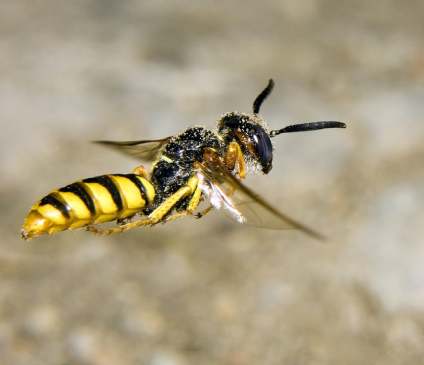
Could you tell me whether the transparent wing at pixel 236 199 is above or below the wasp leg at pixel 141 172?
below

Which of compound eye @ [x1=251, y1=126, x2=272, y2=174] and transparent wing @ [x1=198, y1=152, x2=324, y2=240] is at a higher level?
compound eye @ [x1=251, y1=126, x2=272, y2=174]

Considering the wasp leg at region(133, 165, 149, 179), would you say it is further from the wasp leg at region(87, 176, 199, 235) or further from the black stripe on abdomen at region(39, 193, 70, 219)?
the black stripe on abdomen at region(39, 193, 70, 219)

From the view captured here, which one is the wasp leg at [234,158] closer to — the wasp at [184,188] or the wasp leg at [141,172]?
the wasp at [184,188]

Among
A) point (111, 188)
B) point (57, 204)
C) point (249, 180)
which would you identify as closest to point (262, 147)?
point (111, 188)

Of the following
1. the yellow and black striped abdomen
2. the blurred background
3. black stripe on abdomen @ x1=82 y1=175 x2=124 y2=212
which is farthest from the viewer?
the blurred background

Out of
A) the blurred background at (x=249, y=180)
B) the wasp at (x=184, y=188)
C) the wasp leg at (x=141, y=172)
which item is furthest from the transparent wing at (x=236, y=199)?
the blurred background at (x=249, y=180)

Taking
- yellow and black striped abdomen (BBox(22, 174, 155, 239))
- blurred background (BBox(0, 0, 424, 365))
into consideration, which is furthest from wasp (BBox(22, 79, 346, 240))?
blurred background (BBox(0, 0, 424, 365))

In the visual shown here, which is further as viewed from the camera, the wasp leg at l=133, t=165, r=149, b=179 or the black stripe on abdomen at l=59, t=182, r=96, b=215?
the wasp leg at l=133, t=165, r=149, b=179
